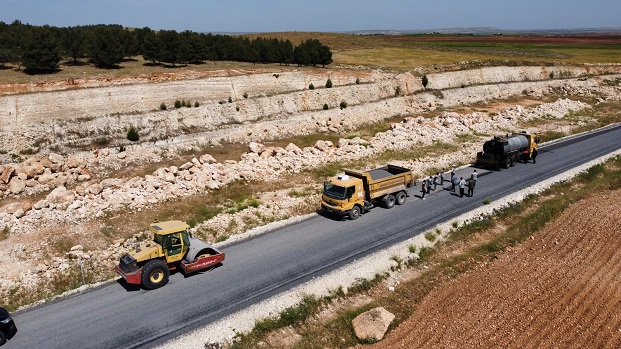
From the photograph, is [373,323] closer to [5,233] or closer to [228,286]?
[228,286]

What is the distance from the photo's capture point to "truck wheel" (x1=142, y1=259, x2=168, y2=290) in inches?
648

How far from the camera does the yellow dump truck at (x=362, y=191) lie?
22.4m

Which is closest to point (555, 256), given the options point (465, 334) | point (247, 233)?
point (465, 334)

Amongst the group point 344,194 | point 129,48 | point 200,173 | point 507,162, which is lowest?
point 507,162

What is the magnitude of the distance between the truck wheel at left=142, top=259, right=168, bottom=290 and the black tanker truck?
79.7ft

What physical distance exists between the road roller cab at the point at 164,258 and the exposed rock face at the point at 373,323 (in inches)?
265

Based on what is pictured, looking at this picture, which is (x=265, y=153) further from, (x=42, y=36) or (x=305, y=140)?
(x=42, y=36)

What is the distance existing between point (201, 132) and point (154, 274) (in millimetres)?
26140

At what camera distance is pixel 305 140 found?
41.7m

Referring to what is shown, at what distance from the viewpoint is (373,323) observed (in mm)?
14461

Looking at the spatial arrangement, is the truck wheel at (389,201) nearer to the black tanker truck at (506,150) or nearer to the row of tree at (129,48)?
the black tanker truck at (506,150)

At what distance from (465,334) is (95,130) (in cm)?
3591

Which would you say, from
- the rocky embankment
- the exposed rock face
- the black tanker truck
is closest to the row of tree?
the rocky embankment

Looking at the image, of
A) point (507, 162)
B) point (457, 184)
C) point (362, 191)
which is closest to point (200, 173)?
point (362, 191)
